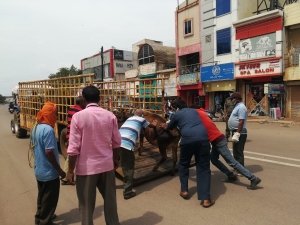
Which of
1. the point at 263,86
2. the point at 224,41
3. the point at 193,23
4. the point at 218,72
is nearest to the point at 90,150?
the point at 263,86

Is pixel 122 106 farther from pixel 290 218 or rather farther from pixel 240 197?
pixel 290 218

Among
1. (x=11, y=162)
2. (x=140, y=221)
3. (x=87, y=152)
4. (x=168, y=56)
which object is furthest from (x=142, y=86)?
(x=168, y=56)

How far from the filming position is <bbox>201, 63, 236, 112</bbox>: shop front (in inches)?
945

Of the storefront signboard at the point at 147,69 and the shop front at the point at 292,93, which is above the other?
the storefront signboard at the point at 147,69

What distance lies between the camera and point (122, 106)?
9898 millimetres

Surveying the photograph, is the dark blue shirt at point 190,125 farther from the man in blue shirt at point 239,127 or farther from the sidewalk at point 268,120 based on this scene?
the sidewalk at point 268,120

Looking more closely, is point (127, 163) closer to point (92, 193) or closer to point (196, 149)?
point (196, 149)

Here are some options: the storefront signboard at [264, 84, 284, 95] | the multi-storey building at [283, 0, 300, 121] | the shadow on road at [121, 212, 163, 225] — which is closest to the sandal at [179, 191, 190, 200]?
the shadow on road at [121, 212, 163, 225]

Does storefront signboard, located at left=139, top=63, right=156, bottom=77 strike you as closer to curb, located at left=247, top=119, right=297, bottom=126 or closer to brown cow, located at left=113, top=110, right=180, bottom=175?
curb, located at left=247, top=119, right=297, bottom=126

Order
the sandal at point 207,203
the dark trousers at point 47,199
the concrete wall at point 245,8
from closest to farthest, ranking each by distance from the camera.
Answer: the dark trousers at point 47,199 → the sandal at point 207,203 → the concrete wall at point 245,8

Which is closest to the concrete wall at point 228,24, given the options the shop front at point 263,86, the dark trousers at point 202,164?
the shop front at point 263,86

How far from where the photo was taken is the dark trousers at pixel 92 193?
3578mm

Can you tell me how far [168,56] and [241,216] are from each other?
31.4 meters

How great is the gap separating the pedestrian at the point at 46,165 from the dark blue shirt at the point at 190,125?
2.01 metres
